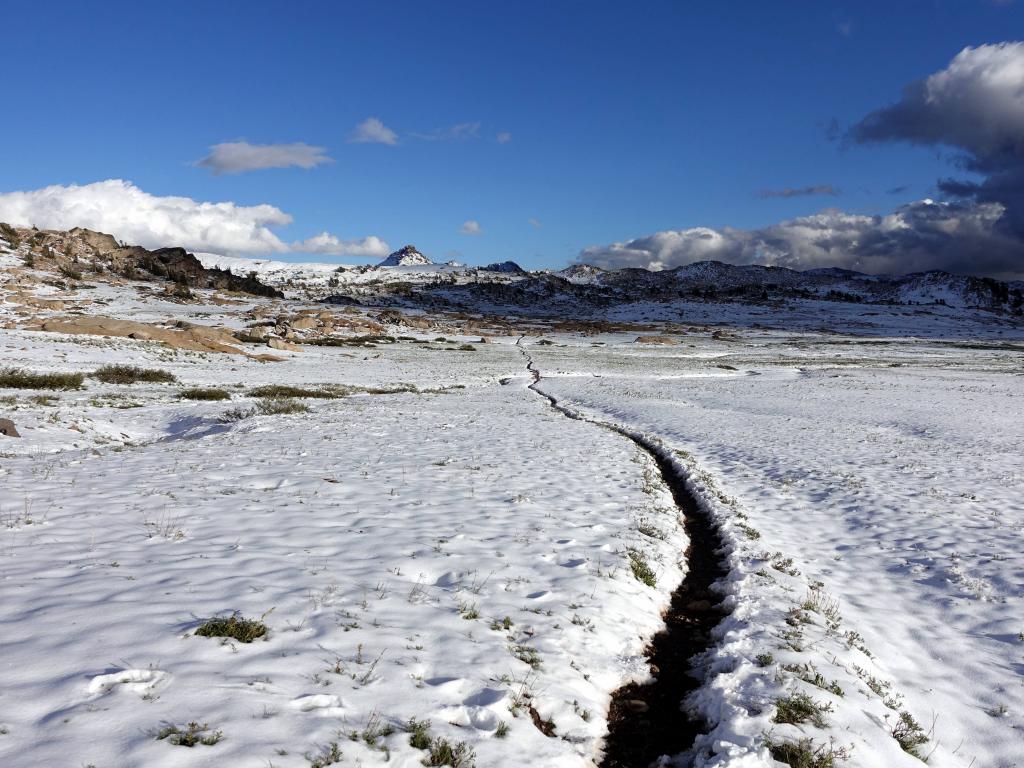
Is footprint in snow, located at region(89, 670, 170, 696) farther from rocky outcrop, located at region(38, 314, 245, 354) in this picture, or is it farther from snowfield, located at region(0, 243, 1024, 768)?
rocky outcrop, located at region(38, 314, 245, 354)

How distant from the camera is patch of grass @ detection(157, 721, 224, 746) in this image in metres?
4.80

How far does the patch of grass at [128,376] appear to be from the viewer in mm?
34344

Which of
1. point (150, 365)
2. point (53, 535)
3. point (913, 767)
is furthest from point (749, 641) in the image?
point (150, 365)

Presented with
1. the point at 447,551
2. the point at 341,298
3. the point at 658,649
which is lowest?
the point at 658,649

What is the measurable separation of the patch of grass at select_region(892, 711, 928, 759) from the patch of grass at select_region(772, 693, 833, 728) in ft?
2.64

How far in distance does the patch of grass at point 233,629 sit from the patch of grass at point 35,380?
98.2ft

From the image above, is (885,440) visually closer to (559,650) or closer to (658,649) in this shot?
(658,649)

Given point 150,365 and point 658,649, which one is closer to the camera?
point 658,649

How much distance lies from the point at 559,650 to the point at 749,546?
639 centimetres

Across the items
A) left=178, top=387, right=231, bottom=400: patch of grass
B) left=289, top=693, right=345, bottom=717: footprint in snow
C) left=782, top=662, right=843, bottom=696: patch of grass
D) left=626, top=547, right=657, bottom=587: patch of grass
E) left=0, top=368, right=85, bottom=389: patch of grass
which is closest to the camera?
left=289, top=693, right=345, bottom=717: footprint in snow

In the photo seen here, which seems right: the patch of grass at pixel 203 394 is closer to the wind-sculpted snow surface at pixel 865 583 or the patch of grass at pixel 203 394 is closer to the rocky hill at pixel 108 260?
the wind-sculpted snow surface at pixel 865 583

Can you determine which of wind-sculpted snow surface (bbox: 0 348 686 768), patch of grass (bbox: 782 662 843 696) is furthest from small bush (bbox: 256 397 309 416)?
patch of grass (bbox: 782 662 843 696)

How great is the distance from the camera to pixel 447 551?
10.2 meters

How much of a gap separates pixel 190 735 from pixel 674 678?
583cm
